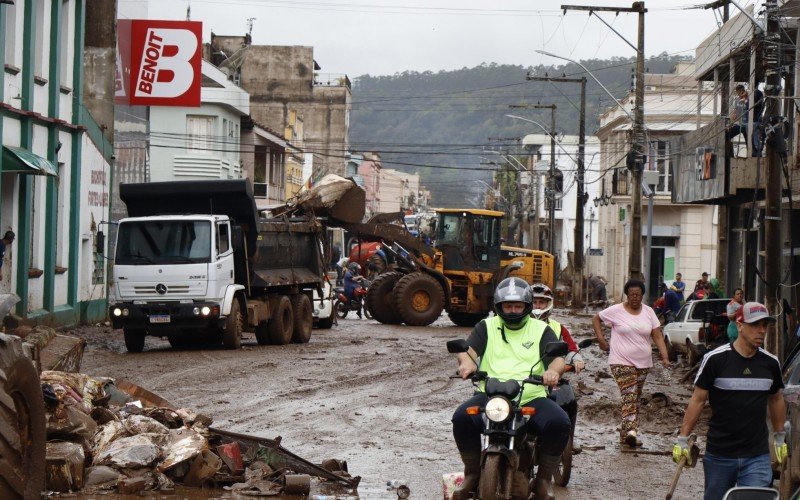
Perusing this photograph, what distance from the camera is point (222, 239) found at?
23797 mm

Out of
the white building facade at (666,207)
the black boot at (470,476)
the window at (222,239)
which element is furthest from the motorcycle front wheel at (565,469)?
the white building facade at (666,207)

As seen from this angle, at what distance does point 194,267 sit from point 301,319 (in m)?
5.20

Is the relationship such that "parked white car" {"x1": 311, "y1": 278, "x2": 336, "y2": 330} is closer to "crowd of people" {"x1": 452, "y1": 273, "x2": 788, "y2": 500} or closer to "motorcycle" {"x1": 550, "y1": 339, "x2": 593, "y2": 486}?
"motorcycle" {"x1": 550, "y1": 339, "x2": 593, "y2": 486}

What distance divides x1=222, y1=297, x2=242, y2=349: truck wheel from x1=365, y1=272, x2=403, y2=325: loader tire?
12266mm

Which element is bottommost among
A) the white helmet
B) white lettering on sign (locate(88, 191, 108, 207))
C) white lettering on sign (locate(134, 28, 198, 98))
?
the white helmet

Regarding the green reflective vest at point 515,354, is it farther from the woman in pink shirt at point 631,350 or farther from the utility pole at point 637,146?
the utility pole at point 637,146

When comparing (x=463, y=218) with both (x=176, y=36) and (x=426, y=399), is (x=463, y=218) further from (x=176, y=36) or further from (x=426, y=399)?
(x=426, y=399)

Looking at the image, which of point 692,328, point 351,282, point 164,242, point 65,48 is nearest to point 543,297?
point 164,242

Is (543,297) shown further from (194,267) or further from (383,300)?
(383,300)

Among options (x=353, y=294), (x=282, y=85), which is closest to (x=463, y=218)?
(x=353, y=294)

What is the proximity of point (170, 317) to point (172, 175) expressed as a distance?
34275 mm

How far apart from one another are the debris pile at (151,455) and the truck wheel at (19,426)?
144 centimetres

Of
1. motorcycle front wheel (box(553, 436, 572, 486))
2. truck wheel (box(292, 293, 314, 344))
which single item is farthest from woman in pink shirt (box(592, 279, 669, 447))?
truck wheel (box(292, 293, 314, 344))

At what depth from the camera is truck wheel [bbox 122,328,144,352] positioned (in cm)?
2358
